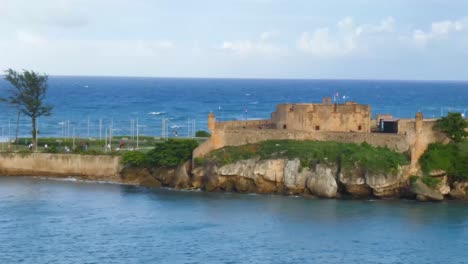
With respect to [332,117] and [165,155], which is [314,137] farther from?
[165,155]

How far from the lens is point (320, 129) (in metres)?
73.2

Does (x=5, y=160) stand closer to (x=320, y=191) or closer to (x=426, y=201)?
(x=320, y=191)

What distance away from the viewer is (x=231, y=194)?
223ft

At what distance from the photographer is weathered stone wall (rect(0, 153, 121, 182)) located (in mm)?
75625

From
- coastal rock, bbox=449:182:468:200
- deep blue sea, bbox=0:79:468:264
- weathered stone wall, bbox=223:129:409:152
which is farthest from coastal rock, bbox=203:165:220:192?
coastal rock, bbox=449:182:468:200

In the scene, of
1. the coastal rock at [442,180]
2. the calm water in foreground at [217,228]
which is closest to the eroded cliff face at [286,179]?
the calm water in foreground at [217,228]

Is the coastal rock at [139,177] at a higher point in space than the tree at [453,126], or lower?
lower

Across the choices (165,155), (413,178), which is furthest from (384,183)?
(165,155)

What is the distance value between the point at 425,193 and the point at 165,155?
19023 millimetres

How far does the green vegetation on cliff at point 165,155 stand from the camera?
72.3m

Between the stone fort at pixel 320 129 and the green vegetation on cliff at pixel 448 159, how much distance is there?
112 cm

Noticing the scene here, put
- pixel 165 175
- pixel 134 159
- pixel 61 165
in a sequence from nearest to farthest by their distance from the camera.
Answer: pixel 165 175 < pixel 134 159 < pixel 61 165

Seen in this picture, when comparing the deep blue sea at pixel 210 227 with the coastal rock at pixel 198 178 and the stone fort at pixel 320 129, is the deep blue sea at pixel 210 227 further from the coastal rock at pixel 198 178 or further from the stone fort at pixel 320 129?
the stone fort at pixel 320 129

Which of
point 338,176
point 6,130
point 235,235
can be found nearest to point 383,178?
point 338,176
